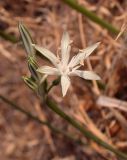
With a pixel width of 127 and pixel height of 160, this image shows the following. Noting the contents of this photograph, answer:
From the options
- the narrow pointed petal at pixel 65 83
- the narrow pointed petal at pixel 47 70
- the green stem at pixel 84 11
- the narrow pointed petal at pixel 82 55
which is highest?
the green stem at pixel 84 11

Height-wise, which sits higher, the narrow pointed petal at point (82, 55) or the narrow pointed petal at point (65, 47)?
the narrow pointed petal at point (65, 47)

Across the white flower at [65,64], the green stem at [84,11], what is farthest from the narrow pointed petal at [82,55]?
the green stem at [84,11]

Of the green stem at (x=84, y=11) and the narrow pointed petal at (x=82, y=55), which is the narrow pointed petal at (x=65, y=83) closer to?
the narrow pointed petal at (x=82, y=55)

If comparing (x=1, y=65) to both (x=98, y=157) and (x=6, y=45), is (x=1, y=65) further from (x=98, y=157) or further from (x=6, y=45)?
(x=98, y=157)

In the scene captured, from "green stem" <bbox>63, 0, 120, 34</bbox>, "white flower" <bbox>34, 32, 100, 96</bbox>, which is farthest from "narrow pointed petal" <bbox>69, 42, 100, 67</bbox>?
"green stem" <bbox>63, 0, 120, 34</bbox>

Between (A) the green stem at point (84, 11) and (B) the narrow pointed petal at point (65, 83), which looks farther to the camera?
(A) the green stem at point (84, 11)

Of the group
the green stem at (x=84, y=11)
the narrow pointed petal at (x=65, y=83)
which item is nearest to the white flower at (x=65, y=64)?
the narrow pointed petal at (x=65, y=83)

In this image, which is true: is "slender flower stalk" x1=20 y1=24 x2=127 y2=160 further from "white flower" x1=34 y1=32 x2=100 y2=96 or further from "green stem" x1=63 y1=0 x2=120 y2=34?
"green stem" x1=63 y1=0 x2=120 y2=34

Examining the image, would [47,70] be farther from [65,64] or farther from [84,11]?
[84,11]
